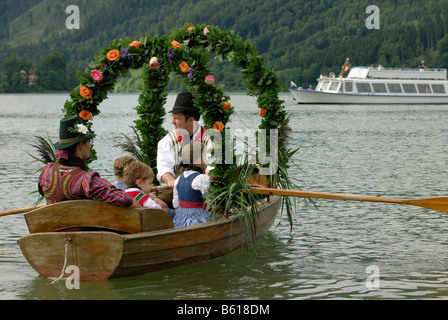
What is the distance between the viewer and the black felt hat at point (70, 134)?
26.1ft

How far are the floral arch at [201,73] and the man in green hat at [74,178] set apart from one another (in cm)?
183

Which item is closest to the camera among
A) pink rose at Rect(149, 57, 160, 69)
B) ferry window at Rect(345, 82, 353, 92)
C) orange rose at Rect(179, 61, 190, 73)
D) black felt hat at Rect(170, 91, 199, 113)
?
orange rose at Rect(179, 61, 190, 73)

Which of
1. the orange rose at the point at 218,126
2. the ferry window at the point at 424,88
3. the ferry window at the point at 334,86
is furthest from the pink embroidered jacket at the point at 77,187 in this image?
the ferry window at the point at 424,88

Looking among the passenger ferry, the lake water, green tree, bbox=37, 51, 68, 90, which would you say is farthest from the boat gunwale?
green tree, bbox=37, 51, 68, 90

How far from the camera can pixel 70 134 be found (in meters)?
8.04

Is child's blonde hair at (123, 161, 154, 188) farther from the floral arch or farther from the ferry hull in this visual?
the ferry hull

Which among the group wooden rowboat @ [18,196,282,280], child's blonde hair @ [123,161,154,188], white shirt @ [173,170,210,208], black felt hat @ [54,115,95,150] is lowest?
wooden rowboat @ [18,196,282,280]

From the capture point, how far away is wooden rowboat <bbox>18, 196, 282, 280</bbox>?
7902 mm

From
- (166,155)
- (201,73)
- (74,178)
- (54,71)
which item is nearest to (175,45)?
(201,73)

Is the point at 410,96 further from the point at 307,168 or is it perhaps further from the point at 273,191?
the point at 273,191

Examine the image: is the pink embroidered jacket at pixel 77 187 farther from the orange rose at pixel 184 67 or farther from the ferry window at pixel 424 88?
the ferry window at pixel 424 88

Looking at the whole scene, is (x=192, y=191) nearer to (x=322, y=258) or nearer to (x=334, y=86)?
(x=322, y=258)

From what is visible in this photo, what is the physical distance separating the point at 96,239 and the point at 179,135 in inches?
118

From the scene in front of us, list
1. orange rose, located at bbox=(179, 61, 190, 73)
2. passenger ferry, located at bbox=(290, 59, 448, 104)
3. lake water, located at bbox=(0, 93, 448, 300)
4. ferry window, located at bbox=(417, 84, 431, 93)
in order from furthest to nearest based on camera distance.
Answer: ferry window, located at bbox=(417, 84, 431, 93) < passenger ferry, located at bbox=(290, 59, 448, 104) < orange rose, located at bbox=(179, 61, 190, 73) < lake water, located at bbox=(0, 93, 448, 300)
